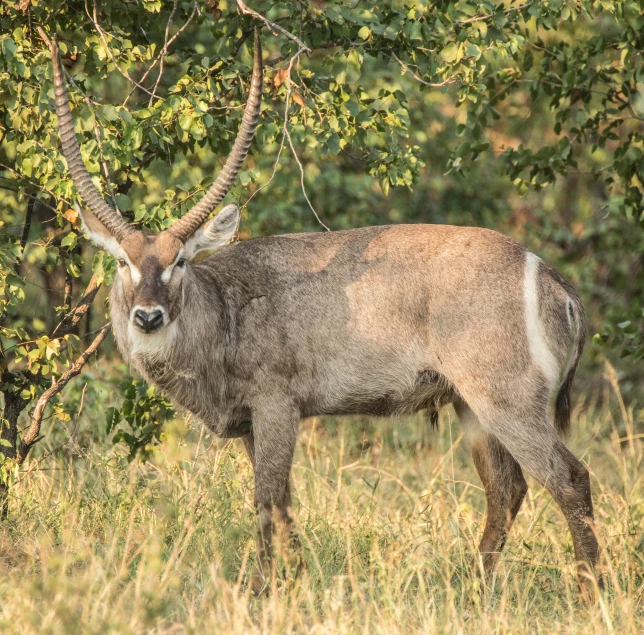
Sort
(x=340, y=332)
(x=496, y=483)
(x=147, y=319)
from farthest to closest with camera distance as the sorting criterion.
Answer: (x=496, y=483) < (x=340, y=332) < (x=147, y=319)

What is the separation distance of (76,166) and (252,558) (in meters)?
2.10

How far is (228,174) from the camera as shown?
16.3ft

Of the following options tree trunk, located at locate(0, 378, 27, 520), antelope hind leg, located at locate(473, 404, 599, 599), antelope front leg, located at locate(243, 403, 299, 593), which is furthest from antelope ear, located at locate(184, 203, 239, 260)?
antelope hind leg, located at locate(473, 404, 599, 599)

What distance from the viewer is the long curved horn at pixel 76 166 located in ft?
15.6

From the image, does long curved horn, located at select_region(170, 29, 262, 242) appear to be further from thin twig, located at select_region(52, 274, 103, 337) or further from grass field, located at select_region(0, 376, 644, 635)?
grass field, located at select_region(0, 376, 644, 635)

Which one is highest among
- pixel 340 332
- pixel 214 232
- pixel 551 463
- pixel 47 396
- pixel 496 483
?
pixel 214 232

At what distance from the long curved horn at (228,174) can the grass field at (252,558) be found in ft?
3.49

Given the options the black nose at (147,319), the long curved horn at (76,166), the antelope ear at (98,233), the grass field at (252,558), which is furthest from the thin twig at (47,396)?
the black nose at (147,319)

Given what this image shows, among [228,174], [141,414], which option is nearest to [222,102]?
[228,174]

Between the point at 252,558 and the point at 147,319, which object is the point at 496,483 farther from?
the point at 147,319

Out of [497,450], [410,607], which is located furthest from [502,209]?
[410,607]

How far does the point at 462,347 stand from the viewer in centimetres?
503

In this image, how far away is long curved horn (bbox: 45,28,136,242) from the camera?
15.6 feet

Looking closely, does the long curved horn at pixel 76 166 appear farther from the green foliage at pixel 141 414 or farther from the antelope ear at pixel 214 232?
the green foliage at pixel 141 414
